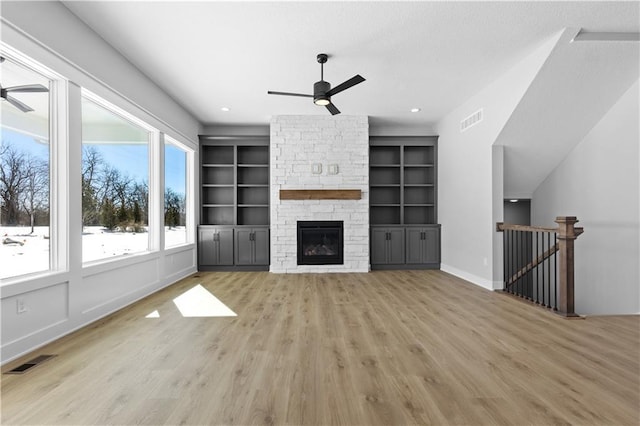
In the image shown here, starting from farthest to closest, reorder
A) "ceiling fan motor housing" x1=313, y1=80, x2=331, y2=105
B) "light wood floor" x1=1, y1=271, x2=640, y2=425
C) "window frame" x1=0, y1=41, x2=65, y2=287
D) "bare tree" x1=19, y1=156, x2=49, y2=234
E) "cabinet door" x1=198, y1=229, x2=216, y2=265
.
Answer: "cabinet door" x1=198, y1=229, x2=216, y2=265, "ceiling fan motor housing" x1=313, y1=80, x2=331, y2=105, "window frame" x1=0, y1=41, x2=65, y2=287, "bare tree" x1=19, y1=156, x2=49, y2=234, "light wood floor" x1=1, y1=271, x2=640, y2=425

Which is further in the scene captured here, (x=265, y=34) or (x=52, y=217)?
(x=265, y=34)

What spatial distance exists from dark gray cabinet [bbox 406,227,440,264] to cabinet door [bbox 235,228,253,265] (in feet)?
10.3

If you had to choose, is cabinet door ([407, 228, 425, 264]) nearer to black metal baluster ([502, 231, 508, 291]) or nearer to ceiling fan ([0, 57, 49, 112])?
black metal baluster ([502, 231, 508, 291])

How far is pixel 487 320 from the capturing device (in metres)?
2.97

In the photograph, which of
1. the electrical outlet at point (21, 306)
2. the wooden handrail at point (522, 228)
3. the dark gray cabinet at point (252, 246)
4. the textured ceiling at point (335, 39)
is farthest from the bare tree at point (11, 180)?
the wooden handrail at point (522, 228)

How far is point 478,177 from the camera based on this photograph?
14.9ft

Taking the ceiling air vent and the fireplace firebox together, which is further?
the fireplace firebox

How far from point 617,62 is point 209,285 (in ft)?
19.7

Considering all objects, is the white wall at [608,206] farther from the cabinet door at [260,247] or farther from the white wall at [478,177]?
the cabinet door at [260,247]

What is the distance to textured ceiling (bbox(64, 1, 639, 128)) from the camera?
8.64ft

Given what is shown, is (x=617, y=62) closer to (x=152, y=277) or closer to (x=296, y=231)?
(x=296, y=231)

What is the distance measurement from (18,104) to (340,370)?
309 cm

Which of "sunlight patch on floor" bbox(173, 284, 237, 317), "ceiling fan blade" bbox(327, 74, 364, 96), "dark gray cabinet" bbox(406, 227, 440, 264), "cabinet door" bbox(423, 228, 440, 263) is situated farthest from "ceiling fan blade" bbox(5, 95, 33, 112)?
"cabinet door" bbox(423, 228, 440, 263)

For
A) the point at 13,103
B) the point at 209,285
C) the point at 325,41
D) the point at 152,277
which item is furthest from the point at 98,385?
the point at 325,41
